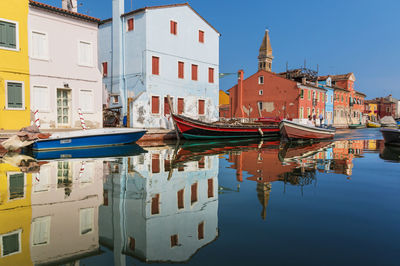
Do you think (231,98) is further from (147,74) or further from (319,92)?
(147,74)

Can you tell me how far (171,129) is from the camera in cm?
2270

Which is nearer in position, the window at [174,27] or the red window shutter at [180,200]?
the red window shutter at [180,200]

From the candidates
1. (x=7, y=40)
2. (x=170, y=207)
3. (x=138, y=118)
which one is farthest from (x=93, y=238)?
(x=138, y=118)

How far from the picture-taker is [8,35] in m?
15.4

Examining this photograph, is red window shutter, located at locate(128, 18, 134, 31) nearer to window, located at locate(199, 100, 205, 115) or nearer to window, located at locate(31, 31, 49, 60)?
window, located at locate(31, 31, 49, 60)

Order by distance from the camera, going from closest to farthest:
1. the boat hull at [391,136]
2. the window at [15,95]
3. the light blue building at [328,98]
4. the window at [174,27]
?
the window at [15,95]
the boat hull at [391,136]
the window at [174,27]
the light blue building at [328,98]

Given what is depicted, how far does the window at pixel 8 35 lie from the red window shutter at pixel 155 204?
14.4 metres

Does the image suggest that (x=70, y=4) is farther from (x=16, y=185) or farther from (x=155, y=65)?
(x=16, y=185)

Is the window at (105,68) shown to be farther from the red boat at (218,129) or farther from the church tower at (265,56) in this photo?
the church tower at (265,56)

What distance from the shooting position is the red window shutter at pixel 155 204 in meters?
4.99

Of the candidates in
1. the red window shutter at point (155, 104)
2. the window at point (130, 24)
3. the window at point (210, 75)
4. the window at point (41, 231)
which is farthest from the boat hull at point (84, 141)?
the window at point (210, 75)

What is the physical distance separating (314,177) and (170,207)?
4868mm

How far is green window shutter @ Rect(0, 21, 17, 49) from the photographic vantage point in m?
15.2

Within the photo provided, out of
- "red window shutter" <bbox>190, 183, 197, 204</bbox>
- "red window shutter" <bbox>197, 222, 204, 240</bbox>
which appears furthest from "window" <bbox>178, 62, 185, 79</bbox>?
"red window shutter" <bbox>197, 222, 204, 240</bbox>
